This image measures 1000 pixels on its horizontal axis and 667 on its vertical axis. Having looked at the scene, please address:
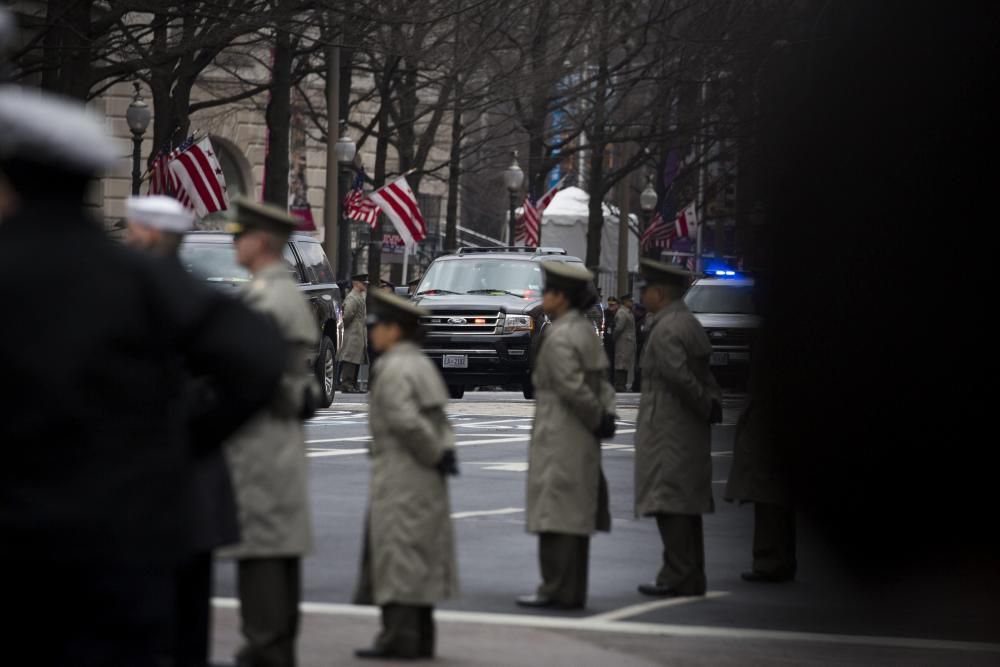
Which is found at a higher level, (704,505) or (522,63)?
(522,63)

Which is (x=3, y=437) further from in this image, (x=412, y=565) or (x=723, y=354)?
(x=723, y=354)

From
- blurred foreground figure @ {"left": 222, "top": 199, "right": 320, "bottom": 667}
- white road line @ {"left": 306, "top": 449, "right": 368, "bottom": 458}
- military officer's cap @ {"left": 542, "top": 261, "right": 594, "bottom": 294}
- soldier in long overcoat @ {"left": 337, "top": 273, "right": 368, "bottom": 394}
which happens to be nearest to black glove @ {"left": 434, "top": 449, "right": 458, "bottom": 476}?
blurred foreground figure @ {"left": 222, "top": 199, "right": 320, "bottom": 667}

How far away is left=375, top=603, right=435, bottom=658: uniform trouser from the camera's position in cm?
814

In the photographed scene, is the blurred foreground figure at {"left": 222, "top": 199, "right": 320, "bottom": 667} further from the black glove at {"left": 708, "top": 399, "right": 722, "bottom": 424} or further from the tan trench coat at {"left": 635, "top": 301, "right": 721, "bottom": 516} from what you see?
the black glove at {"left": 708, "top": 399, "right": 722, "bottom": 424}


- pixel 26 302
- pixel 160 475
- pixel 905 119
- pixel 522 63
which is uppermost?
pixel 522 63

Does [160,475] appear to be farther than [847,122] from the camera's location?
No

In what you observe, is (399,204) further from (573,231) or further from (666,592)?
(666,592)

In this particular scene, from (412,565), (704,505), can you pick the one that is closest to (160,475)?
(412,565)

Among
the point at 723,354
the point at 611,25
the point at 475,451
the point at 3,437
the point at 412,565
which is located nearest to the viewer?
the point at 3,437

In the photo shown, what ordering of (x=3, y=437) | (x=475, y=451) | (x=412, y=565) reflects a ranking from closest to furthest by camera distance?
(x=3, y=437) < (x=412, y=565) < (x=475, y=451)

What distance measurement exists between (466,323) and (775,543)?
1567 centimetres

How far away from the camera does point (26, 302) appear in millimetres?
3701

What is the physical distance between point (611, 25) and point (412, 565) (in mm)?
28047

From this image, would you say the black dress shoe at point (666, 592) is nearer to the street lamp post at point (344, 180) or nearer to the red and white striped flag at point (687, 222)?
the street lamp post at point (344, 180)
